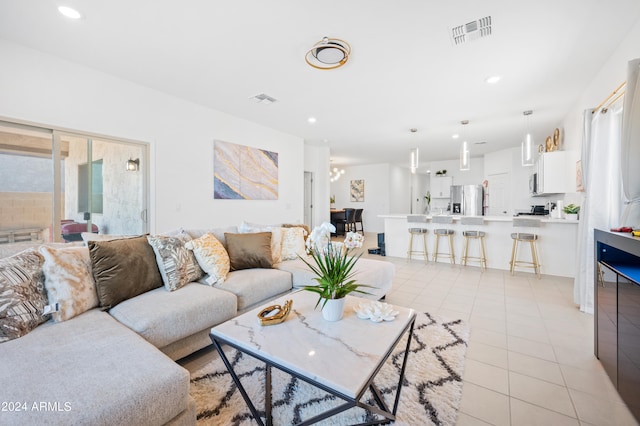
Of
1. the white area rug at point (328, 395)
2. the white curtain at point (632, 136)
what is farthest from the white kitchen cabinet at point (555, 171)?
the white area rug at point (328, 395)

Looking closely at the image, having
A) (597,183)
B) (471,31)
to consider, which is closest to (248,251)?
(471,31)

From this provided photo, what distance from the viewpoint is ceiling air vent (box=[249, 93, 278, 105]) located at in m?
3.80

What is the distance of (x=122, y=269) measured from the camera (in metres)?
1.89

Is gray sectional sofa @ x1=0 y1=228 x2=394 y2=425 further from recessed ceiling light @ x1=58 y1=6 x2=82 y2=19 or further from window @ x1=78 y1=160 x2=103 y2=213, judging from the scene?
recessed ceiling light @ x1=58 y1=6 x2=82 y2=19

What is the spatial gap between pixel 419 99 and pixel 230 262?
135 inches

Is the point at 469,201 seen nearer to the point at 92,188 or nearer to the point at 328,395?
the point at 328,395

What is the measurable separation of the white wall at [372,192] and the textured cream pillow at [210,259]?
8.09 metres

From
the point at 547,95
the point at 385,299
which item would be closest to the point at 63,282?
the point at 385,299

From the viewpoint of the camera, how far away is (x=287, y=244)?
3.24m

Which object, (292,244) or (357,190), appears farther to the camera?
(357,190)

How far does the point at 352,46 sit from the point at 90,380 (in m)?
3.03

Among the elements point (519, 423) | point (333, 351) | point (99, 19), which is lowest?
point (519, 423)

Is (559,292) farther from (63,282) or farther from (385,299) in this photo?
(63,282)

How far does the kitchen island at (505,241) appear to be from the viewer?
4.17 meters
